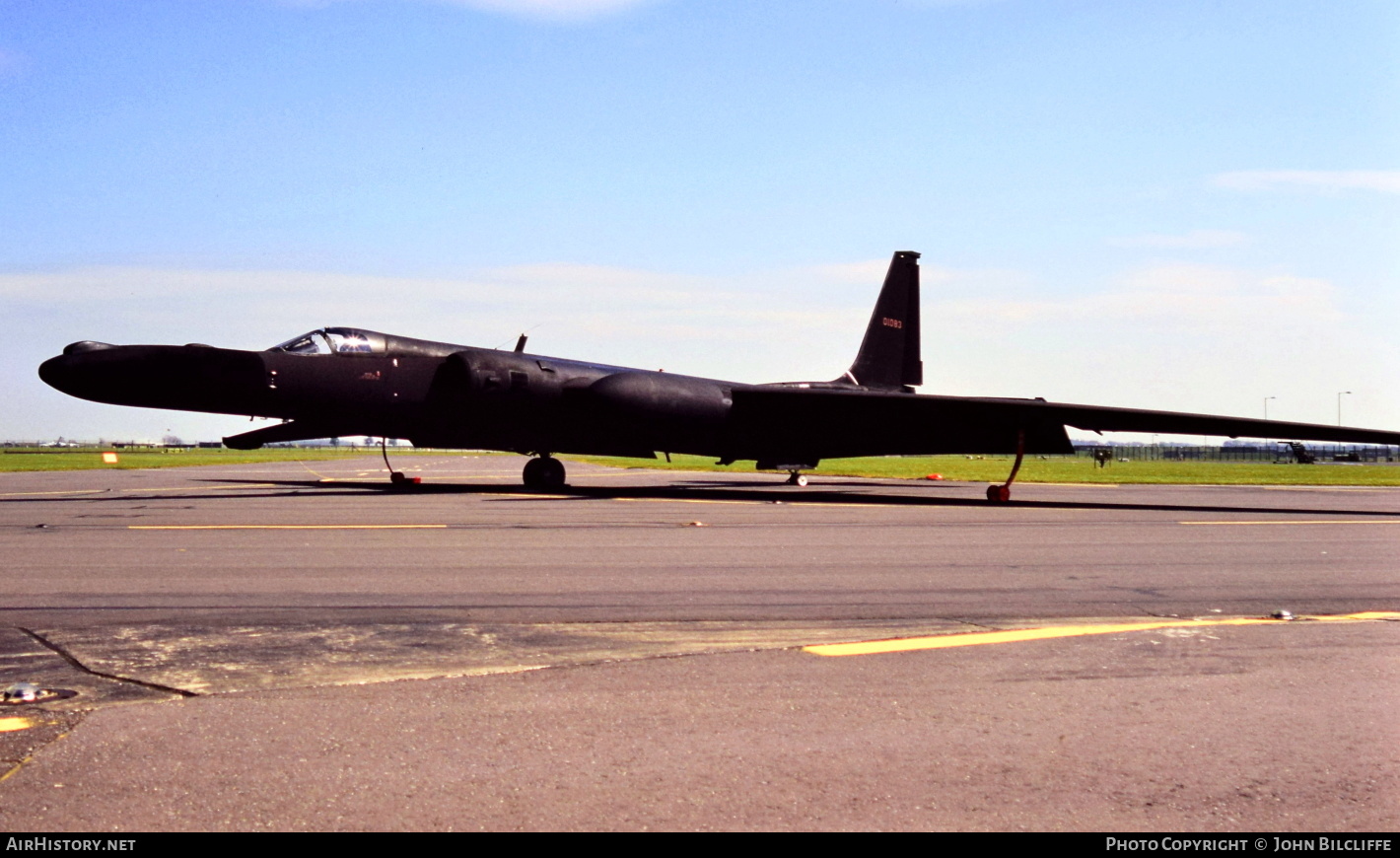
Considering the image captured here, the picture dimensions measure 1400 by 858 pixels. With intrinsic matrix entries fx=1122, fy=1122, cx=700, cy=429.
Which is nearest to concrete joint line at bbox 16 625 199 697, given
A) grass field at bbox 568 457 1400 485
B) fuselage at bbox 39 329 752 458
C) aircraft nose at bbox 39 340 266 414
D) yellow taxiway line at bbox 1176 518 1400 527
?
aircraft nose at bbox 39 340 266 414

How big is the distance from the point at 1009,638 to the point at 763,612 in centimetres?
167

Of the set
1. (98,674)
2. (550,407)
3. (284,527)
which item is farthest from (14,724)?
(550,407)

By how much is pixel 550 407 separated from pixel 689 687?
17509mm

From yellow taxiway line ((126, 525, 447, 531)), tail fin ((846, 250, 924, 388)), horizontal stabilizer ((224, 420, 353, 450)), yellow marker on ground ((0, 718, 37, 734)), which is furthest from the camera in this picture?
tail fin ((846, 250, 924, 388))

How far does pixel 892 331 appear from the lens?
99.4 ft

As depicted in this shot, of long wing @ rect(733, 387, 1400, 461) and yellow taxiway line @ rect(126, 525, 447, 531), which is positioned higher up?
long wing @ rect(733, 387, 1400, 461)

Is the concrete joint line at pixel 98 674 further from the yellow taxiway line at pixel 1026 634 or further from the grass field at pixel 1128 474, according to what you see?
the grass field at pixel 1128 474

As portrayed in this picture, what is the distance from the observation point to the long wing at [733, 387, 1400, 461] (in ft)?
73.0

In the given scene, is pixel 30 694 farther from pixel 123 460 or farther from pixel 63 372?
pixel 123 460

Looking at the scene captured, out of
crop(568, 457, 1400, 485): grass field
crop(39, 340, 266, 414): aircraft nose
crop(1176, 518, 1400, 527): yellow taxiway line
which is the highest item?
crop(39, 340, 266, 414): aircraft nose

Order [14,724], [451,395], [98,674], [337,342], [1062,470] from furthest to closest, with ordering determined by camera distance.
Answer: [1062,470]
[451,395]
[337,342]
[98,674]
[14,724]

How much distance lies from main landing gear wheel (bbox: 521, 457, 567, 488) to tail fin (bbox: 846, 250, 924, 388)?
9.22m

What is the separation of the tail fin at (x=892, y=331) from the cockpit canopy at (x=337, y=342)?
13.6 m

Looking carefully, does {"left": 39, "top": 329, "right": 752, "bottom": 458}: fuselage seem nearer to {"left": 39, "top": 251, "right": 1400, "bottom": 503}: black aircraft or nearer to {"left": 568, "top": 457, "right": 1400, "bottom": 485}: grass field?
{"left": 39, "top": 251, "right": 1400, "bottom": 503}: black aircraft
